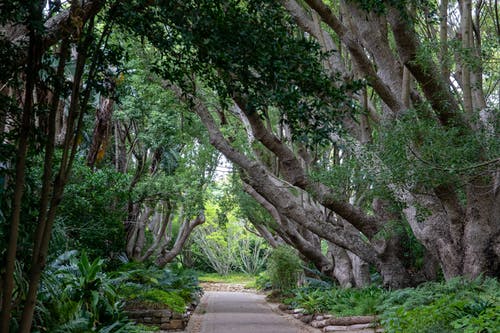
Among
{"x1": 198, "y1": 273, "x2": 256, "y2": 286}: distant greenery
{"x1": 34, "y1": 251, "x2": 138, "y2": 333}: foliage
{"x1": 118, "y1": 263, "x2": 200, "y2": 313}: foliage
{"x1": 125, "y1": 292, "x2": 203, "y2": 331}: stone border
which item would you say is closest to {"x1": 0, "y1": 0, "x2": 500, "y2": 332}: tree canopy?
{"x1": 34, "y1": 251, "x2": 138, "y2": 333}: foliage

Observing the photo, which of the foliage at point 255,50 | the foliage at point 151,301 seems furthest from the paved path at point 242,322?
the foliage at point 255,50

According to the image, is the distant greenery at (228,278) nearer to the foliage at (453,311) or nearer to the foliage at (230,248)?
the foliage at (230,248)

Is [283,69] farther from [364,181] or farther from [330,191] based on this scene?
[330,191]

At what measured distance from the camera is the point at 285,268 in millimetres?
20234

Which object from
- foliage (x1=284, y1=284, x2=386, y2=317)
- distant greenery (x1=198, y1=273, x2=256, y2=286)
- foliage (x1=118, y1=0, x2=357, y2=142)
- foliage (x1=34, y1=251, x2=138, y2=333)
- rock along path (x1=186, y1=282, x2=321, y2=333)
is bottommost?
rock along path (x1=186, y1=282, x2=321, y2=333)

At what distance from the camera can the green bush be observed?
20141mm

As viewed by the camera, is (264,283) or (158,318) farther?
(264,283)

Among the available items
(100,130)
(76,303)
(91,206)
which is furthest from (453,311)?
(100,130)

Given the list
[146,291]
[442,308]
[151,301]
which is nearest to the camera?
[442,308]

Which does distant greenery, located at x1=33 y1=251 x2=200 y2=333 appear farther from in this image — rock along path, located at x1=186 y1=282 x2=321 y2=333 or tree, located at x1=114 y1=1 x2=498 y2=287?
tree, located at x1=114 y1=1 x2=498 y2=287

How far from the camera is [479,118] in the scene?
875cm

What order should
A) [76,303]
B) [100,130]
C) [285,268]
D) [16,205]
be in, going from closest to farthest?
[16,205], [76,303], [100,130], [285,268]

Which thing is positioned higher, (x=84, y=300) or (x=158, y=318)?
(x=84, y=300)

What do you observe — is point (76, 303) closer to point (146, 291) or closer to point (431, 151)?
point (146, 291)
